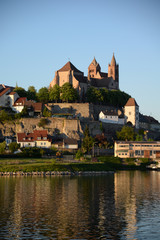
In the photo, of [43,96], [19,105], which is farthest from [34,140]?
[43,96]

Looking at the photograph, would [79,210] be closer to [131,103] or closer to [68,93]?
[68,93]

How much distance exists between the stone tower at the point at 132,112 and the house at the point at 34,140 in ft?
103

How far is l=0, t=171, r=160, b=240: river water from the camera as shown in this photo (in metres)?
28.7

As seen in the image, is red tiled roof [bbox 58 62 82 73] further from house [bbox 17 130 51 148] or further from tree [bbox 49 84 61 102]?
house [bbox 17 130 51 148]

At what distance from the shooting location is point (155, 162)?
93375 millimetres

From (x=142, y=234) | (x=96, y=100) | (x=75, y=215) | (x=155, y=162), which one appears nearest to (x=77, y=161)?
(x=155, y=162)

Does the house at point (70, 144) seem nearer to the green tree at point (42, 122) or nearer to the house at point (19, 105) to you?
the green tree at point (42, 122)

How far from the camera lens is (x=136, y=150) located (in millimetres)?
95688

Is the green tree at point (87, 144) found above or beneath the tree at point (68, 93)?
beneath

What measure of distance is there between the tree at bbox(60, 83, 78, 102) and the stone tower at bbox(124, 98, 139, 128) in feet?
54.2

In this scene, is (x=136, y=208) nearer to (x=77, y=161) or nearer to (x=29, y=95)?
(x=77, y=161)

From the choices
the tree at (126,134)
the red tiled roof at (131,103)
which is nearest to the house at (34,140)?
the tree at (126,134)

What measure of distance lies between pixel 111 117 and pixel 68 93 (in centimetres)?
1419

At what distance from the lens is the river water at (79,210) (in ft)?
94.2
